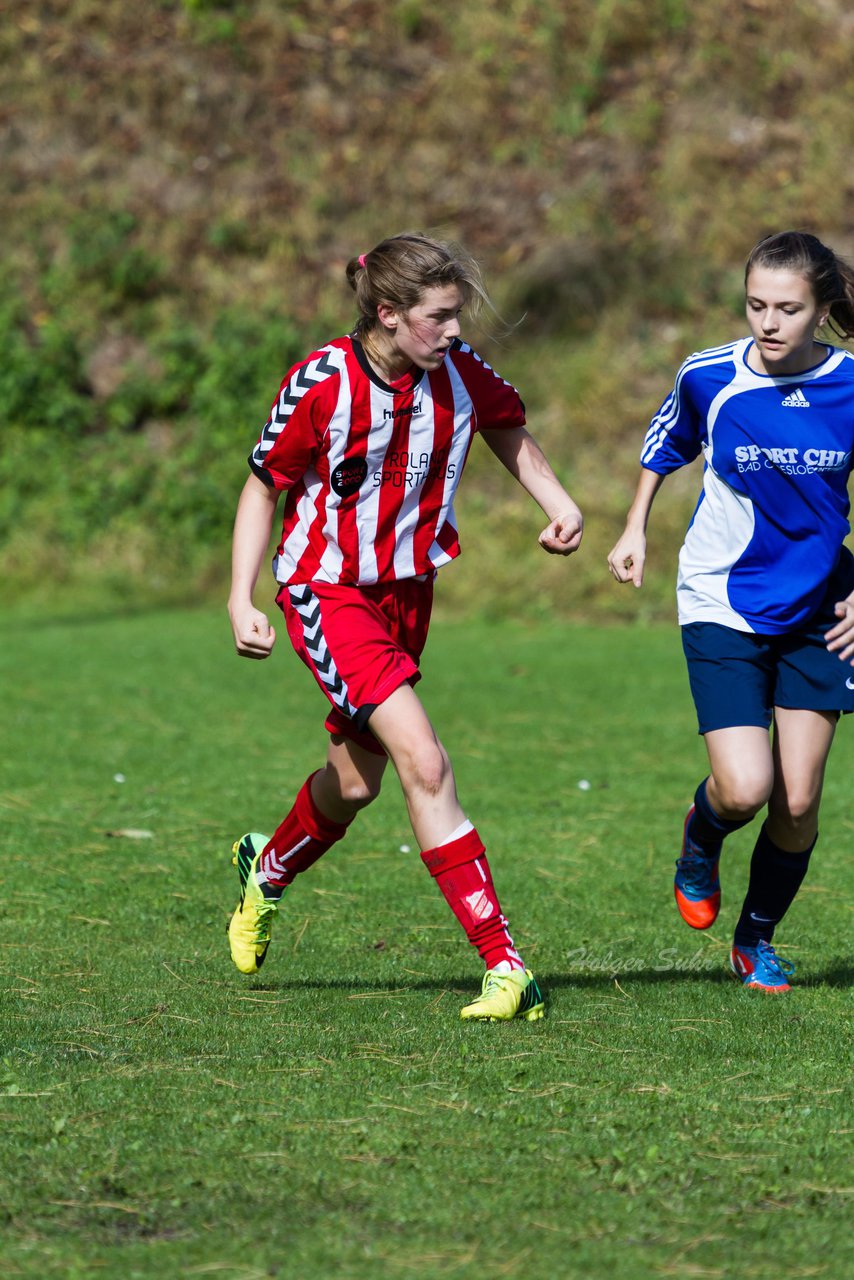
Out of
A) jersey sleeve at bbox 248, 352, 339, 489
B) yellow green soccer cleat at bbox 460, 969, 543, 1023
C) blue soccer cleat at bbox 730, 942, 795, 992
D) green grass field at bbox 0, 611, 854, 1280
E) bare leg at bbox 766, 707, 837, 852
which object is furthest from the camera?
blue soccer cleat at bbox 730, 942, 795, 992

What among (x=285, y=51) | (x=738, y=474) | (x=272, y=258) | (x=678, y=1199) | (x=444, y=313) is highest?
(x=285, y=51)

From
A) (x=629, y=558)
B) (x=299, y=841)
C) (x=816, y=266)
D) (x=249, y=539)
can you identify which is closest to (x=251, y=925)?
(x=299, y=841)

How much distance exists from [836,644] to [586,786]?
336cm

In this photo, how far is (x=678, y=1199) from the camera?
2.83 meters

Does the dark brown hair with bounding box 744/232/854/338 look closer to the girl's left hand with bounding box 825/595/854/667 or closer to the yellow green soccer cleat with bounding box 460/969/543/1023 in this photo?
the girl's left hand with bounding box 825/595/854/667

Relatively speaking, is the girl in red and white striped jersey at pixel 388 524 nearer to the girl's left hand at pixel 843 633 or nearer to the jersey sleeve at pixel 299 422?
the jersey sleeve at pixel 299 422

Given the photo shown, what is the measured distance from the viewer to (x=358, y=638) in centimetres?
427

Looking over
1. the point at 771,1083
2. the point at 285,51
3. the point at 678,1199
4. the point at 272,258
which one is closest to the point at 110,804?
the point at 771,1083

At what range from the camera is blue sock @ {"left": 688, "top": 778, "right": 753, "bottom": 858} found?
4539 millimetres

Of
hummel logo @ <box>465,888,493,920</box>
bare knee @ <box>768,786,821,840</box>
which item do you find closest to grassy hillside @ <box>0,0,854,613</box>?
bare knee @ <box>768,786,821,840</box>

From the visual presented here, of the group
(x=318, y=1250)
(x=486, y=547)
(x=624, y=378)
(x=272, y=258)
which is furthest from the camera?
(x=272, y=258)

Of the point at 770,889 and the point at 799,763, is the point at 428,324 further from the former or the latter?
the point at 770,889

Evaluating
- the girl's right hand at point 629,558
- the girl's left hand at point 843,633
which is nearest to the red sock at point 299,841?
the girl's right hand at point 629,558

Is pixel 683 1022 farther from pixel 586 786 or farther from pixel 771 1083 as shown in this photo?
pixel 586 786
